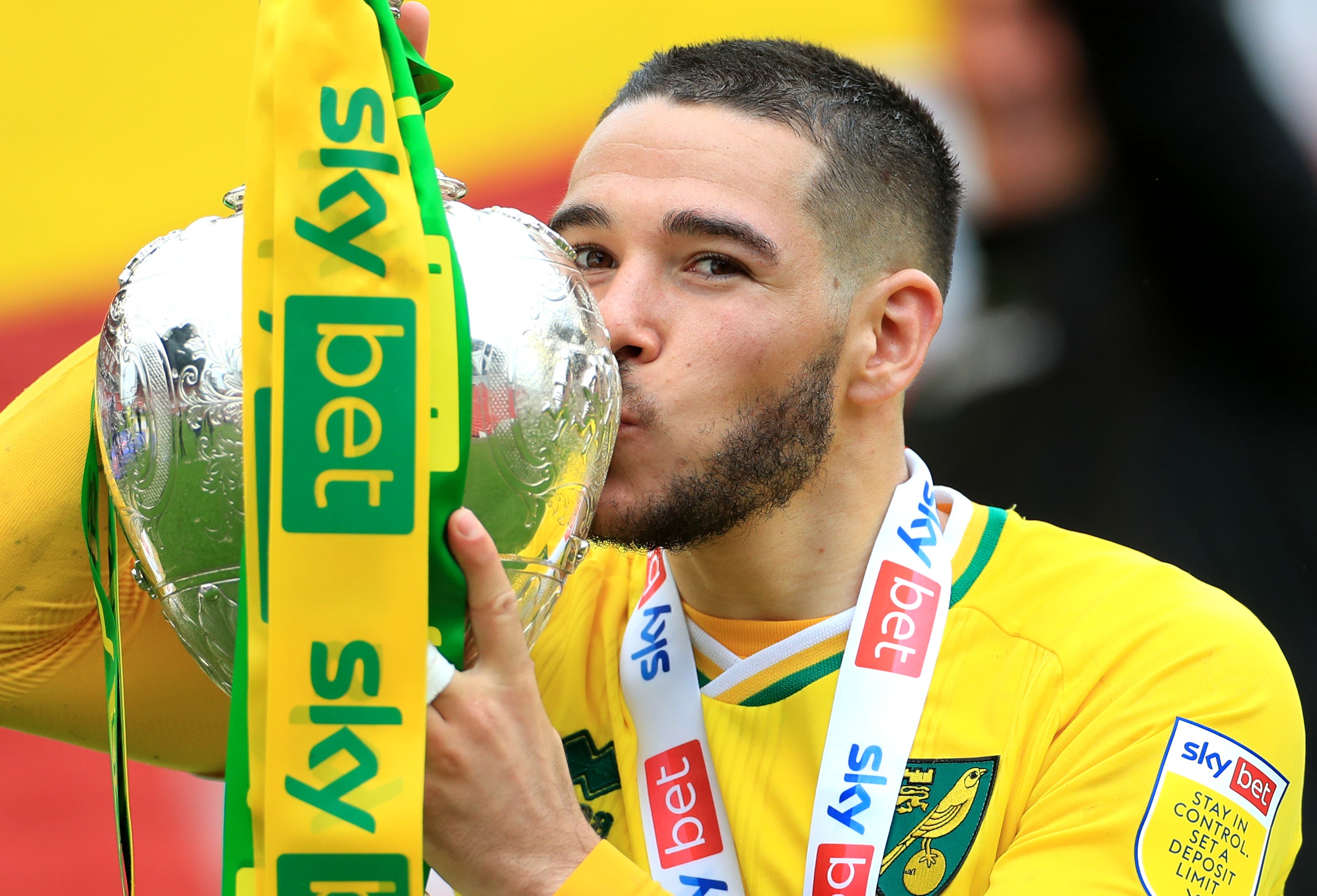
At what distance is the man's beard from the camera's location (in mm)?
1820

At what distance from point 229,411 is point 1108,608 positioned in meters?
1.30

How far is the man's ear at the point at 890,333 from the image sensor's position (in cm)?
207

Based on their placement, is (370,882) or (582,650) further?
(582,650)

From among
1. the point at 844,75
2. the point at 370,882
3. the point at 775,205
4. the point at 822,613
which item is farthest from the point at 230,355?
the point at 844,75

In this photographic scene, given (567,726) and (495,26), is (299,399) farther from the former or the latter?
(495,26)

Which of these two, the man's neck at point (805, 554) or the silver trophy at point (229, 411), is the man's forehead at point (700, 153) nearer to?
→ the man's neck at point (805, 554)

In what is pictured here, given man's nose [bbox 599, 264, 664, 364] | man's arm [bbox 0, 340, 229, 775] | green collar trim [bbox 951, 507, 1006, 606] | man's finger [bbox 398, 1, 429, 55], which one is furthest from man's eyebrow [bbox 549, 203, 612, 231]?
green collar trim [bbox 951, 507, 1006, 606]

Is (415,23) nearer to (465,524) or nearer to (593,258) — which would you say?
(593,258)

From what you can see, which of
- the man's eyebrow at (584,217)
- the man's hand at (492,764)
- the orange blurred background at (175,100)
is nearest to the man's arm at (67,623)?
the man's eyebrow at (584,217)

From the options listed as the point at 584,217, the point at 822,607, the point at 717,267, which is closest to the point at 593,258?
the point at 584,217

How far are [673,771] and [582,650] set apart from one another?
316 mm

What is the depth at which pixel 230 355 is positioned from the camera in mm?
1178

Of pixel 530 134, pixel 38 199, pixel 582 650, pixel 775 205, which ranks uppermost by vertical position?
pixel 530 134

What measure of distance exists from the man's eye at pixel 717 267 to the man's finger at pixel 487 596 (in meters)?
0.81
